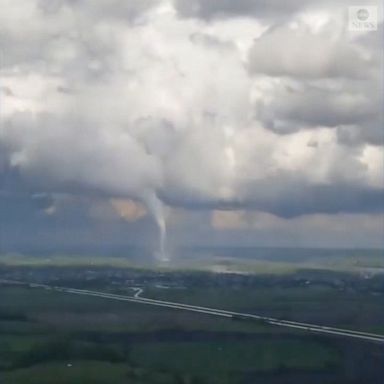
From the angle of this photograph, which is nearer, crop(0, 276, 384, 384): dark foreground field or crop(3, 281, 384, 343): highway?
crop(0, 276, 384, 384): dark foreground field

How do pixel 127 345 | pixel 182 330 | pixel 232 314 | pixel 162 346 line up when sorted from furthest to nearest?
pixel 232 314, pixel 182 330, pixel 127 345, pixel 162 346

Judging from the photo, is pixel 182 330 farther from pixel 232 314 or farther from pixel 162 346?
pixel 232 314

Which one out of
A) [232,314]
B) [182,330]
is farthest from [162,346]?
[232,314]

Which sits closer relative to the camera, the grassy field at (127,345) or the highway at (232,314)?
the grassy field at (127,345)

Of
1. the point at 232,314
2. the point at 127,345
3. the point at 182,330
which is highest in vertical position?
the point at 232,314

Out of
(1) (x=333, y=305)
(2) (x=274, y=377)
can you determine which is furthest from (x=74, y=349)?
(1) (x=333, y=305)

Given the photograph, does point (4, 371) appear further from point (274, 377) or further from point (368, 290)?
point (368, 290)

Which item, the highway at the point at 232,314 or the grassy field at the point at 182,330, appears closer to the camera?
the grassy field at the point at 182,330

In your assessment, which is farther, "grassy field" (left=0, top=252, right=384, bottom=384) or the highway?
the highway
